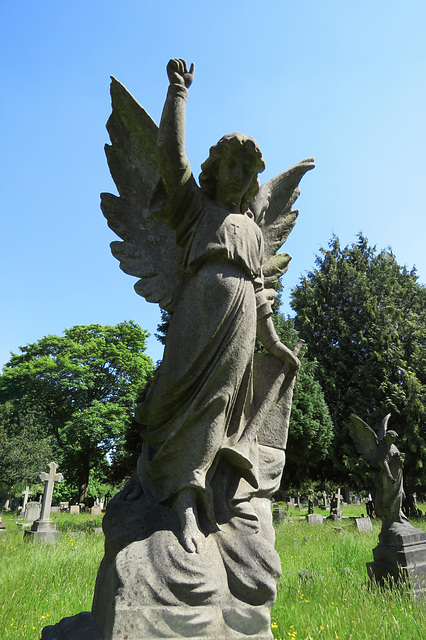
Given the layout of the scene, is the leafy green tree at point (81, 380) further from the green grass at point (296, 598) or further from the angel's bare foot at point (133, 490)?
the angel's bare foot at point (133, 490)

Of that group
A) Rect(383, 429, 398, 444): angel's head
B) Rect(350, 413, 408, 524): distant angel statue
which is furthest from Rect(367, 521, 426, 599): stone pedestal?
Rect(383, 429, 398, 444): angel's head

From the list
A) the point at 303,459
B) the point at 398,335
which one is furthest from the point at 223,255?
the point at 398,335

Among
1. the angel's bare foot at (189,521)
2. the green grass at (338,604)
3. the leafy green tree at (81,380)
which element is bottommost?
the green grass at (338,604)

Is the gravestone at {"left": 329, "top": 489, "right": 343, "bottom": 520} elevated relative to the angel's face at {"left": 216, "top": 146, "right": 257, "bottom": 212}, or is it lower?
lower

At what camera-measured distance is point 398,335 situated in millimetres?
20375

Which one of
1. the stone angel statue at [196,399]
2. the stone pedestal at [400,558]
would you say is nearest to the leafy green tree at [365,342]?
the stone pedestal at [400,558]

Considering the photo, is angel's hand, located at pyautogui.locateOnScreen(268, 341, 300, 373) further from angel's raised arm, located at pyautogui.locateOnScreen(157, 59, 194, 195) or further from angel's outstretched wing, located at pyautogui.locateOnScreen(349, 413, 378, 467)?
angel's outstretched wing, located at pyautogui.locateOnScreen(349, 413, 378, 467)

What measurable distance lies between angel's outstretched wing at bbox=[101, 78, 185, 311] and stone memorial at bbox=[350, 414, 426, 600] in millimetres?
5136

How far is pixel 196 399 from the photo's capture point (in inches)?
100

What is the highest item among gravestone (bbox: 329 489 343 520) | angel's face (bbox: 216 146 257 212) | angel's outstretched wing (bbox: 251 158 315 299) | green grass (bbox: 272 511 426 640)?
angel's outstretched wing (bbox: 251 158 315 299)

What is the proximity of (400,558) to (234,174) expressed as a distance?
629cm

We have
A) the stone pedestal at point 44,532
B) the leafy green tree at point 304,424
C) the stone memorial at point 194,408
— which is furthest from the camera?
the leafy green tree at point 304,424

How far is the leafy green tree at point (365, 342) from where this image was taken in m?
18.4

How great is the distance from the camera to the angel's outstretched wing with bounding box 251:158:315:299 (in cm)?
373
